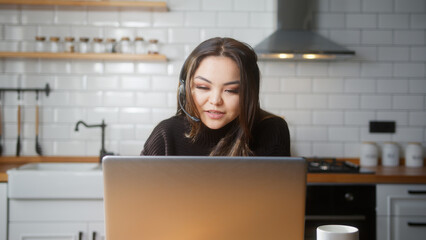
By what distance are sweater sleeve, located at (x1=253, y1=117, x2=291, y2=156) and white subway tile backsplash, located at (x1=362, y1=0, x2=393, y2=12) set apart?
6.27ft

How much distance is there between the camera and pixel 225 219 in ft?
2.60

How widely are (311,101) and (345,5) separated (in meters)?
0.70

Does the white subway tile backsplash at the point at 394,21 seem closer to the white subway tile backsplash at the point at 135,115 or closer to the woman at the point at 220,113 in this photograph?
the white subway tile backsplash at the point at 135,115

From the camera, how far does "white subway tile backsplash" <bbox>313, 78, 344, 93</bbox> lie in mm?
3006

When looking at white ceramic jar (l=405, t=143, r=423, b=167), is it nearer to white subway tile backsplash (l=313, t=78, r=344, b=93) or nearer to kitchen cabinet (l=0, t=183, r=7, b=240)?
white subway tile backsplash (l=313, t=78, r=344, b=93)

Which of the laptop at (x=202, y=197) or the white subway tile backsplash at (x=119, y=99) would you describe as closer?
the laptop at (x=202, y=197)

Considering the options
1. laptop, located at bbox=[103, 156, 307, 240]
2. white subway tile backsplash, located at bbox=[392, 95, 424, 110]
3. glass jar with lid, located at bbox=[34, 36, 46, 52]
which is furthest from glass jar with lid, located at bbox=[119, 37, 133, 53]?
laptop, located at bbox=[103, 156, 307, 240]

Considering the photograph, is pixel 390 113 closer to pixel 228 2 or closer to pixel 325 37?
pixel 325 37

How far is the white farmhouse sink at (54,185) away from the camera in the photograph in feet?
7.68

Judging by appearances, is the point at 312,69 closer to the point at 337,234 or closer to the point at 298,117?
the point at 298,117

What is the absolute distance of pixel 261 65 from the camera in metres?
2.99

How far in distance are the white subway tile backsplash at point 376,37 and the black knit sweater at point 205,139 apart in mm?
1803

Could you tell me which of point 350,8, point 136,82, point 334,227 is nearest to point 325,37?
point 350,8

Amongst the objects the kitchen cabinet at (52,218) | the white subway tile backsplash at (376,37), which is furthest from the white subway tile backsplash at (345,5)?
the kitchen cabinet at (52,218)
